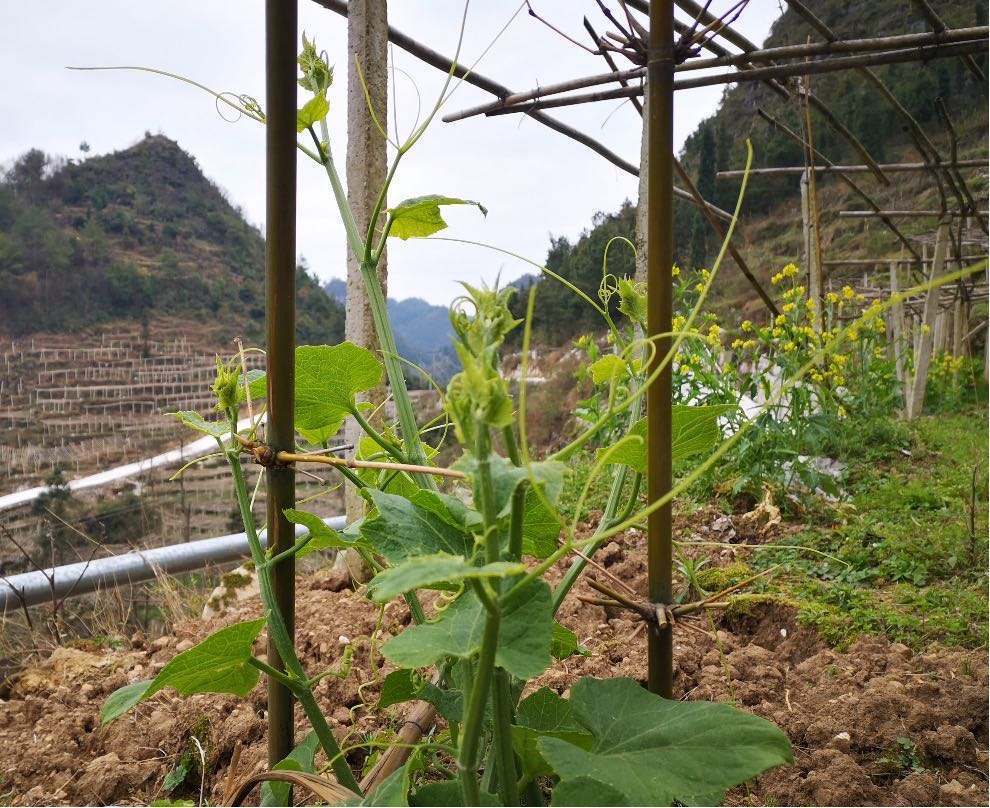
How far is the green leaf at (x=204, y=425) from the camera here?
678mm

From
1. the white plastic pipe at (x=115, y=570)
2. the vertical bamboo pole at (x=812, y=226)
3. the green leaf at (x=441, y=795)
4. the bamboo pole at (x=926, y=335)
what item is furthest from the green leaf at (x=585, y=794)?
the bamboo pole at (x=926, y=335)

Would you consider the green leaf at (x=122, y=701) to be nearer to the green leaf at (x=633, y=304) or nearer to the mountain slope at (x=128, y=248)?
the green leaf at (x=633, y=304)

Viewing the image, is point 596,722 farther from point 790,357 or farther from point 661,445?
point 790,357

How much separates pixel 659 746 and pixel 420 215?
1.69ft

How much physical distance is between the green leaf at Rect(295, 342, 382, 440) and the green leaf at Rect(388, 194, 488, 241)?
136mm

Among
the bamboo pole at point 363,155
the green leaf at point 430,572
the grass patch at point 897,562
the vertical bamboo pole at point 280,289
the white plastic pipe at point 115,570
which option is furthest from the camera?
the white plastic pipe at point 115,570

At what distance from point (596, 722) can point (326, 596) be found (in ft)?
4.46

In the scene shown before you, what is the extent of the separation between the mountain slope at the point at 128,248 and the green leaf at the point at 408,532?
13.2m

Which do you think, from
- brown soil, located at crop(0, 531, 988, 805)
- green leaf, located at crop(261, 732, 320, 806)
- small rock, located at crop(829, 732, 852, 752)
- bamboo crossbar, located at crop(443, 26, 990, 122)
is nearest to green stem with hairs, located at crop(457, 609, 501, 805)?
green leaf, located at crop(261, 732, 320, 806)

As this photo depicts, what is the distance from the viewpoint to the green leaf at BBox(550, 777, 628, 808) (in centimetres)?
43

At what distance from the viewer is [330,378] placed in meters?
0.75

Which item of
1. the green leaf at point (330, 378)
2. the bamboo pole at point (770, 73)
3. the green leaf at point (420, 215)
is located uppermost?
the bamboo pole at point (770, 73)

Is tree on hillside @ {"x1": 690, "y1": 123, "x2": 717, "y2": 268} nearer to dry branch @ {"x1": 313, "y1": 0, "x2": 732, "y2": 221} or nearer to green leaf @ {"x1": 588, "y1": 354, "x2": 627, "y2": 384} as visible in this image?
dry branch @ {"x1": 313, "y1": 0, "x2": 732, "y2": 221}

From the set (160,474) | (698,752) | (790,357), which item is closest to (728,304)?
(160,474)
